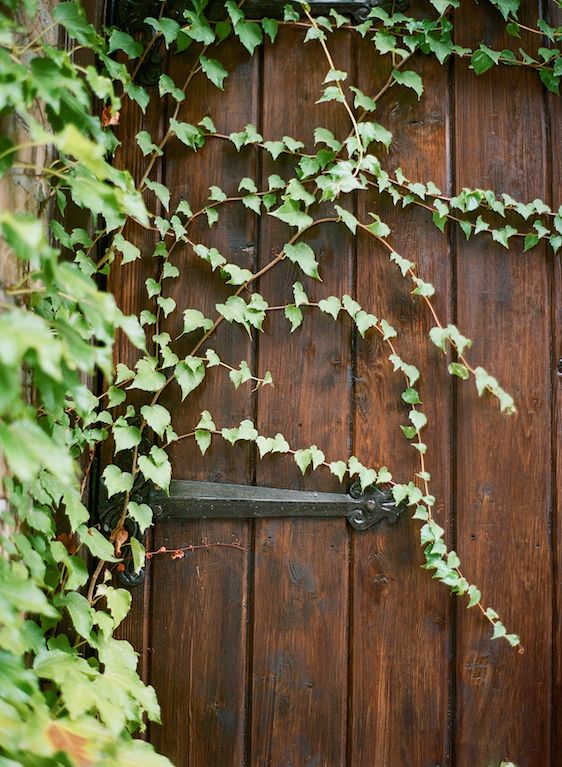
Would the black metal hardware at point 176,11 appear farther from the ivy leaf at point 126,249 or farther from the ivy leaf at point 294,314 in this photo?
the ivy leaf at point 294,314

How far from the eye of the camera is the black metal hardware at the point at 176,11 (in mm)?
1224

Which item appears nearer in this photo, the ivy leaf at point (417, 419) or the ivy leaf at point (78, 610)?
the ivy leaf at point (78, 610)

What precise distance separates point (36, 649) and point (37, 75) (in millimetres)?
770

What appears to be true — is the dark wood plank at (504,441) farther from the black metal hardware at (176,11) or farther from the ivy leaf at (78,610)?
the ivy leaf at (78,610)

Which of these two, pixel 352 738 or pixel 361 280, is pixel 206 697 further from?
pixel 361 280

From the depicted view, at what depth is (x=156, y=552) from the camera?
1.21 meters

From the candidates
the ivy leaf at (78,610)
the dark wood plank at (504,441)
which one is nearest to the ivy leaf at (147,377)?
the ivy leaf at (78,610)

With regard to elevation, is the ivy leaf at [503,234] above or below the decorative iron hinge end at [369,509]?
above

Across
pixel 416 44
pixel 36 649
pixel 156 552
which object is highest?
pixel 416 44

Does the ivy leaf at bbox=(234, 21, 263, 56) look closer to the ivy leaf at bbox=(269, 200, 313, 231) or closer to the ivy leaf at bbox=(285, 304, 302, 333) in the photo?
the ivy leaf at bbox=(269, 200, 313, 231)

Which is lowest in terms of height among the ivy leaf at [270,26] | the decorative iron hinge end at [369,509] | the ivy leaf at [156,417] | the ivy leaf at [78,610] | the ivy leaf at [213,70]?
the ivy leaf at [78,610]

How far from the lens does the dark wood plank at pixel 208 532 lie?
120 cm

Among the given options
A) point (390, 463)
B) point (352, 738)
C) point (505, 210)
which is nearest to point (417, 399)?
point (390, 463)

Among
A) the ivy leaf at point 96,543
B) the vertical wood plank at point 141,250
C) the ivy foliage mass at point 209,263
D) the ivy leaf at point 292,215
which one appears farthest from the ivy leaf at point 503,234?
the ivy leaf at point 96,543
